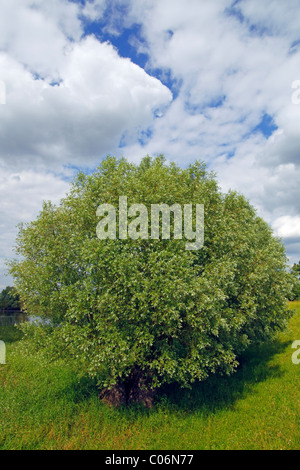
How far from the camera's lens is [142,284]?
49.3 feet

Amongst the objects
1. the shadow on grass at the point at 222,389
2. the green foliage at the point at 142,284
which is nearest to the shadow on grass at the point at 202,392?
the shadow on grass at the point at 222,389

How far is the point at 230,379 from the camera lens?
23125mm

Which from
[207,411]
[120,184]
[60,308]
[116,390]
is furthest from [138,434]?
[120,184]

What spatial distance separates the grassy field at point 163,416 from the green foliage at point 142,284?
7.89ft

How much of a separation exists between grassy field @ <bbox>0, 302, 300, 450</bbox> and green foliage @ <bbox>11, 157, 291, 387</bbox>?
2.41 meters

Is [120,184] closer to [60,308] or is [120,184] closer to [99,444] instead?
[60,308]

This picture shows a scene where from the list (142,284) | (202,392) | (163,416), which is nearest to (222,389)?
(202,392)

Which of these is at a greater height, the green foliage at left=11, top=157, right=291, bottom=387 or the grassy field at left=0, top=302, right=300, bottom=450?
the green foliage at left=11, top=157, right=291, bottom=387

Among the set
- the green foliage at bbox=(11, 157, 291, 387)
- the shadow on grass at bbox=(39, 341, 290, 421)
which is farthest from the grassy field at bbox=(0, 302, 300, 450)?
the green foliage at bbox=(11, 157, 291, 387)

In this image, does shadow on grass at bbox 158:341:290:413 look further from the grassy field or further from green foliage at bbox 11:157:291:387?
green foliage at bbox 11:157:291:387

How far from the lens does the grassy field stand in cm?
1408

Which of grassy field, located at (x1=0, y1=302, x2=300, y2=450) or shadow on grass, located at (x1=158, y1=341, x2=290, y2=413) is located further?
shadow on grass, located at (x1=158, y1=341, x2=290, y2=413)

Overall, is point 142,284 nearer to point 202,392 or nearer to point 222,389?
point 202,392

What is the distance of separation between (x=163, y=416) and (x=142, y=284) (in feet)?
28.2
